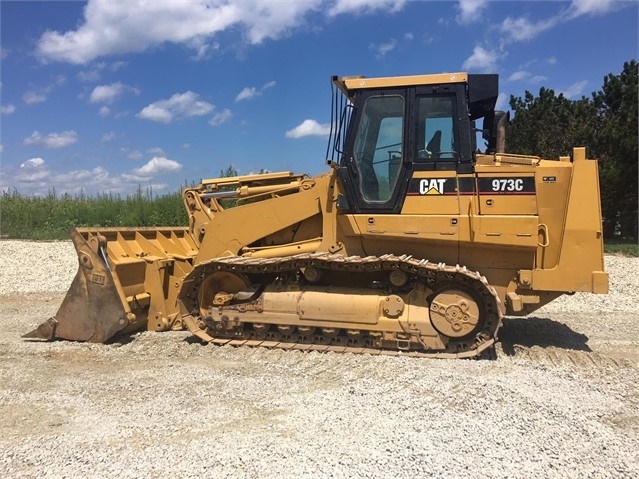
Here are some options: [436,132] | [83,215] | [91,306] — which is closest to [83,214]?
[83,215]

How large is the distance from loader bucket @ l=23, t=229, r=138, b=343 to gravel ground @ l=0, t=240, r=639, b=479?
0.68 feet

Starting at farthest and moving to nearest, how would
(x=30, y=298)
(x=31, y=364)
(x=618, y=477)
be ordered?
(x=30, y=298) → (x=31, y=364) → (x=618, y=477)

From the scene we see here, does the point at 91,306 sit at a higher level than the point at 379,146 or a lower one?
lower

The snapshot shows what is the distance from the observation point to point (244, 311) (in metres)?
6.52

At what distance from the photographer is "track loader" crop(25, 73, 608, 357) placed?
19.7 ft

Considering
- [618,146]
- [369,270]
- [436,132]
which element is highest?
[618,146]

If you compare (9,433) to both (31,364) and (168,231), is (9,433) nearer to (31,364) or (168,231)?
(31,364)

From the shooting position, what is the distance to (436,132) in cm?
630

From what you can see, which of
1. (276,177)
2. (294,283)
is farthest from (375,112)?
(294,283)

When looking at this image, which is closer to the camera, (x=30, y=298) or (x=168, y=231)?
(x=168, y=231)

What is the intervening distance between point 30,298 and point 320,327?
733 cm

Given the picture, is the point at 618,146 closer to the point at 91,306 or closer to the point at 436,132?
the point at 436,132

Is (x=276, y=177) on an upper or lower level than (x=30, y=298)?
upper

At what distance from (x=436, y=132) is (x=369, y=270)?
1.78 metres
